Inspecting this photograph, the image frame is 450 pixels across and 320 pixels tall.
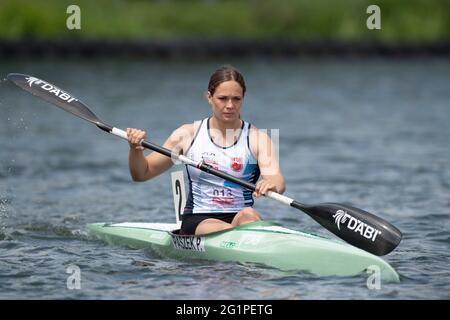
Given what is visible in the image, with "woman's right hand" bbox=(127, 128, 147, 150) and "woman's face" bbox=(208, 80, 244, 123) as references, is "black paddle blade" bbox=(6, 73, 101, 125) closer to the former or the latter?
"woman's right hand" bbox=(127, 128, 147, 150)

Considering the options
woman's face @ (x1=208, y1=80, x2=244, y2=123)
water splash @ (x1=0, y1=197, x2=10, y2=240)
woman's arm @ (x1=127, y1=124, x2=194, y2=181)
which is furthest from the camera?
water splash @ (x1=0, y1=197, x2=10, y2=240)

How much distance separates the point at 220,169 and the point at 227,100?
0.70 metres

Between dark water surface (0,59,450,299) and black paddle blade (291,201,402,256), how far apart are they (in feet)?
1.22

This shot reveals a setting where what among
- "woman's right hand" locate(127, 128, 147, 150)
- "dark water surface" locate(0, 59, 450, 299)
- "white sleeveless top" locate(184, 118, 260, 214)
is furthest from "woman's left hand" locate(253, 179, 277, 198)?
"woman's right hand" locate(127, 128, 147, 150)

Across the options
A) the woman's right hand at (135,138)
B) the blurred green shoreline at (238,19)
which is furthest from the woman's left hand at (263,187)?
the blurred green shoreline at (238,19)

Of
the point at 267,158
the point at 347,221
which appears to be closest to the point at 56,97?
the point at 267,158

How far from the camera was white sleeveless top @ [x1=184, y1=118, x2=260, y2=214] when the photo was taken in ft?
34.1

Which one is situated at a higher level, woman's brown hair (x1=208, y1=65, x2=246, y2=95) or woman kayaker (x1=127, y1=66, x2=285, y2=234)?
woman's brown hair (x1=208, y1=65, x2=246, y2=95)

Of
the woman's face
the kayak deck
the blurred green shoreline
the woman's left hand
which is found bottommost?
the kayak deck

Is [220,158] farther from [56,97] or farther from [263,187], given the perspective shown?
[56,97]

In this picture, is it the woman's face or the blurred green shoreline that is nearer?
the woman's face

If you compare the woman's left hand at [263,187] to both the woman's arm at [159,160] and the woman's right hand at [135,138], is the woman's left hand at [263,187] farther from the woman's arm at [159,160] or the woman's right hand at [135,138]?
the woman's right hand at [135,138]

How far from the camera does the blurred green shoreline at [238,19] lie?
42.1m

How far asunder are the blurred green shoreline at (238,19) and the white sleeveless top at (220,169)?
102 ft
